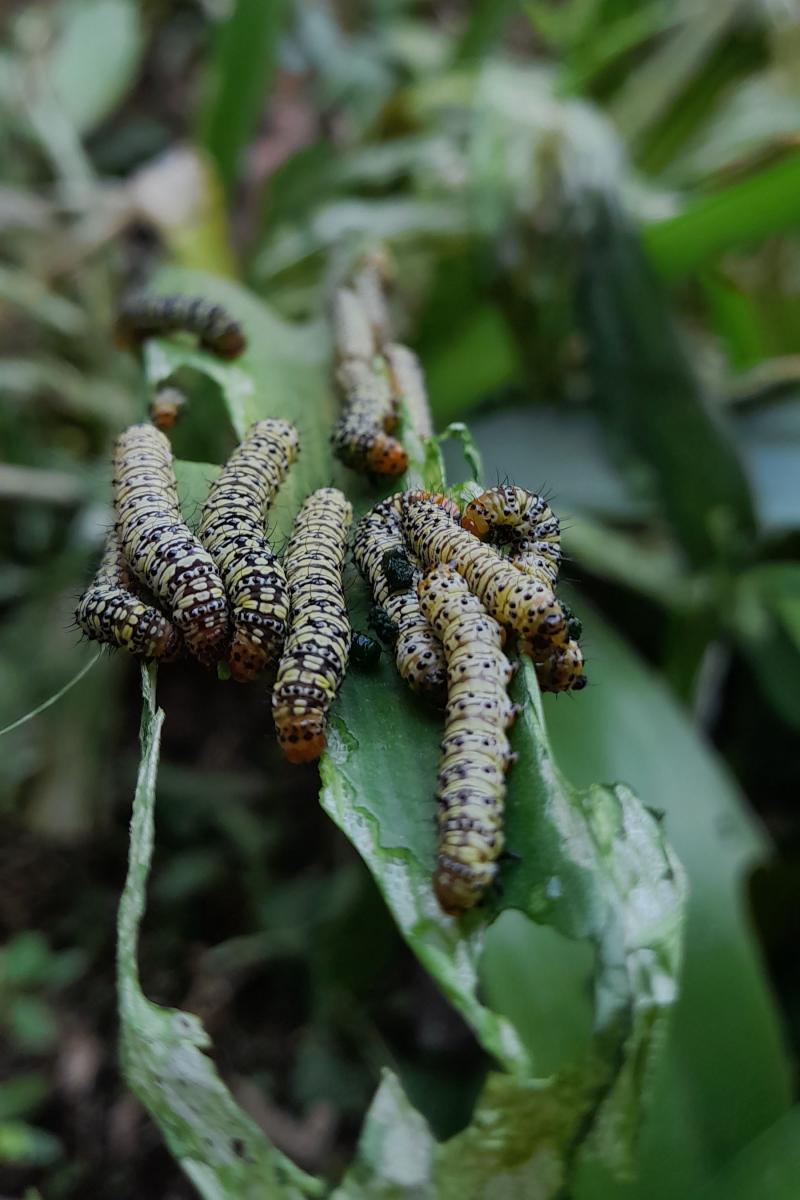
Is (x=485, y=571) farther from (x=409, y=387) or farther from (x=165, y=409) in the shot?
(x=165, y=409)

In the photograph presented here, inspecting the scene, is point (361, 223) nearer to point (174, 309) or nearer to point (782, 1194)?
point (174, 309)

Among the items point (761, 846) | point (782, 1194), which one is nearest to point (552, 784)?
point (782, 1194)

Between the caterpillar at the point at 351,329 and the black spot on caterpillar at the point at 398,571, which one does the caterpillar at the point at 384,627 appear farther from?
the caterpillar at the point at 351,329

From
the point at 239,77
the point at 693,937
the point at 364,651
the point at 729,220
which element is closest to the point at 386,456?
the point at 364,651

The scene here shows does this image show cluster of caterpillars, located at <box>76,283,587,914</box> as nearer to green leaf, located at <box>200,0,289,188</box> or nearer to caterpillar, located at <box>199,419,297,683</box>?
caterpillar, located at <box>199,419,297,683</box>

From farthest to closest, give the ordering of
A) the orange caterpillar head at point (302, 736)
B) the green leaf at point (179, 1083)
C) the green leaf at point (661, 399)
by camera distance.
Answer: the green leaf at point (661, 399) → the orange caterpillar head at point (302, 736) → the green leaf at point (179, 1083)

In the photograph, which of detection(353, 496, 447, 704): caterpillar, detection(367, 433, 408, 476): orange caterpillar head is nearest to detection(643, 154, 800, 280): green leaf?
detection(367, 433, 408, 476): orange caterpillar head

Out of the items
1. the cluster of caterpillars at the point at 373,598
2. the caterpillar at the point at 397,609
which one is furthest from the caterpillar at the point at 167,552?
the caterpillar at the point at 397,609
